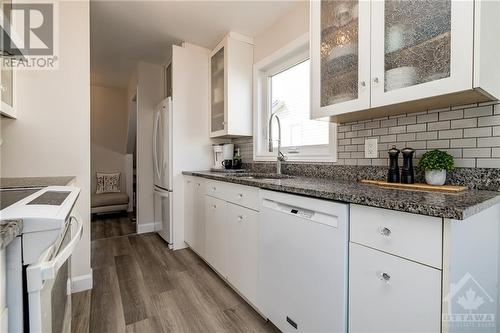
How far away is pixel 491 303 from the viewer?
1.03 metres

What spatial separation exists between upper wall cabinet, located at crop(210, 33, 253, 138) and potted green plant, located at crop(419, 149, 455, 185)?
1.82 metres

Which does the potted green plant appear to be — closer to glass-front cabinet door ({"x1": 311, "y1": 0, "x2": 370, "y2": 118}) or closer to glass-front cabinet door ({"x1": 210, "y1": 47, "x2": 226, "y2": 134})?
glass-front cabinet door ({"x1": 311, "y1": 0, "x2": 370, "y2": 118})

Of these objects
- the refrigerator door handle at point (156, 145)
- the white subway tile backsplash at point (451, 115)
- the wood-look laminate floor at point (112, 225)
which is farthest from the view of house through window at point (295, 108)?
the wood-look laminate floor at point (112, 225)

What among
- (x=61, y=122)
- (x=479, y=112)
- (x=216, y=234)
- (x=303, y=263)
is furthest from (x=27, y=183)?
(x=479, y=112)

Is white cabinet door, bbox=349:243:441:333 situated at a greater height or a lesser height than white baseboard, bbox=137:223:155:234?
greater

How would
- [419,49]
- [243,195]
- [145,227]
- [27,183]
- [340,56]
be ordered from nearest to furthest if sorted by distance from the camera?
[419,49]
[27,183]
[340,56]
[243,195]
[145,227]

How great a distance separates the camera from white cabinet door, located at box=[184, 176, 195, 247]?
106 inches

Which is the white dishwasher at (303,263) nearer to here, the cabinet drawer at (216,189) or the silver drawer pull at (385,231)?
the silver drawer pull at (385,231)

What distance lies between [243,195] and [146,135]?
96.8 inches

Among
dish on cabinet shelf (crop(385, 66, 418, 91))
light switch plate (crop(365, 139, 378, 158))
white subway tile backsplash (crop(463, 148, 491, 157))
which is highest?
dish on cabinet shelf (crop(385, 66, 418, 91))

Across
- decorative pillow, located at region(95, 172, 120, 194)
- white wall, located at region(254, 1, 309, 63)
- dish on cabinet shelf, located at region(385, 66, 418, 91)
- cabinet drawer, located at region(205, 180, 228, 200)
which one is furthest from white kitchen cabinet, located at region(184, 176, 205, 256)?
decorative pillow, located at region(95, 172, 120, 194)

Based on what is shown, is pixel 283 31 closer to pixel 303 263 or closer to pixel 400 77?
pixel 400 77

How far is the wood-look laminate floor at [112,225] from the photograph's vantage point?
3.44 meters

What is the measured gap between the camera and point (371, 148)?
1.58m
